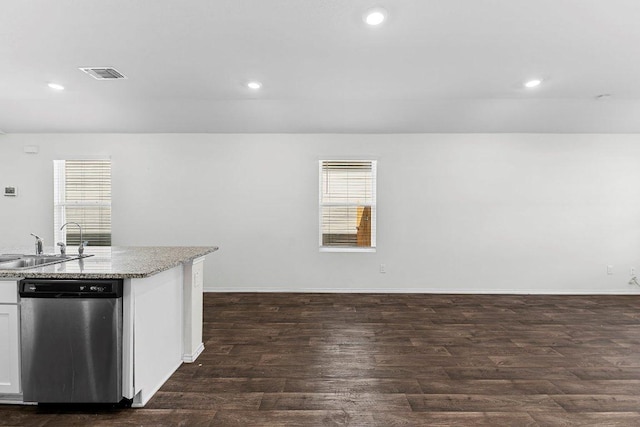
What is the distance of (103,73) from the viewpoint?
3.70 m

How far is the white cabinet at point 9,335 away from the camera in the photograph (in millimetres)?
2209

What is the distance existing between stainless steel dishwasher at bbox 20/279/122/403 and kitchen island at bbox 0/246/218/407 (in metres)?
0.05

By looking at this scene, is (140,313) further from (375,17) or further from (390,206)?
(390,206)

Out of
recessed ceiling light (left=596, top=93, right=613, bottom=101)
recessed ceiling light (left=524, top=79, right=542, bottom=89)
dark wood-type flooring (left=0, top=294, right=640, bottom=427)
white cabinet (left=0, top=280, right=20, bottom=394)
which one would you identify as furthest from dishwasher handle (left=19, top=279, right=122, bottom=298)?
recessed ceiling light (left=596, top=93, right=613, bottom=101)

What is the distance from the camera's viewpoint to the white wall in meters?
5.43

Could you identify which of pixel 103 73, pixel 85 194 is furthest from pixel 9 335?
pixel 85 194

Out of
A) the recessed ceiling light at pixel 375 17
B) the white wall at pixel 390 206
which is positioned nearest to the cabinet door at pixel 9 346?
the recessed ceiling light at pixel 375 17

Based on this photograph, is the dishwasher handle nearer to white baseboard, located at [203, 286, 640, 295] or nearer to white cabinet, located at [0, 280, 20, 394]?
white cabinet, located at [0, 280, 20, 394]

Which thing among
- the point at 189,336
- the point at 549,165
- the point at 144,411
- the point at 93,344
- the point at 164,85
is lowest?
the point at 144,411

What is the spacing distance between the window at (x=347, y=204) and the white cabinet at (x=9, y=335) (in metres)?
3.88

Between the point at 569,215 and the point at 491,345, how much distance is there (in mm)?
3232

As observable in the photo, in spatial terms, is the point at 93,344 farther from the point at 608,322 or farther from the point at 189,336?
the point at 608,322

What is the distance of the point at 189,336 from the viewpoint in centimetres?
302

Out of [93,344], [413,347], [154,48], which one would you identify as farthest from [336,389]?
[154,48]
